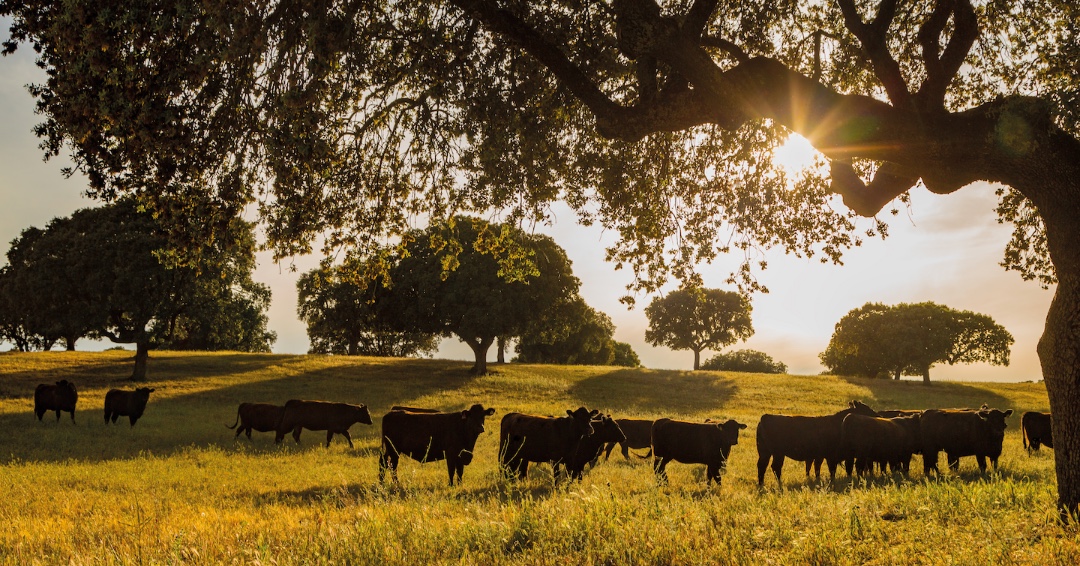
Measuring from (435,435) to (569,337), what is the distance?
213ft

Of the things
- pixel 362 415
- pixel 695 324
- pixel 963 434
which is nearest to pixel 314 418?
pixel 362 415

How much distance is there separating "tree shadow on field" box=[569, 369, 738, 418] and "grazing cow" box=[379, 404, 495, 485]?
700 inches

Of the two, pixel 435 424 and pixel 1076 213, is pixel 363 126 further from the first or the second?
pixel 1076 213

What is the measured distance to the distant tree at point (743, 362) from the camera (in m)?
96.8

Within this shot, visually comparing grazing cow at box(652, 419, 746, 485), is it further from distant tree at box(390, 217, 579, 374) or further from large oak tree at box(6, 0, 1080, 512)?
distant tree at box(390, 217, 579, 374)

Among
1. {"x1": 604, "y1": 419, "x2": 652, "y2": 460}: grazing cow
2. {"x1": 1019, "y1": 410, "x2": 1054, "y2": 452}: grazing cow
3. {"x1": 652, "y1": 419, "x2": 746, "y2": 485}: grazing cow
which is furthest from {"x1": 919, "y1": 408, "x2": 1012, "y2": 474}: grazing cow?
{"x1": 604, "y1": 419, "x2": 652, "y2": 460}: grazing cow

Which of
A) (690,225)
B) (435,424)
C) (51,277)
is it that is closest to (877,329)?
(690,225)

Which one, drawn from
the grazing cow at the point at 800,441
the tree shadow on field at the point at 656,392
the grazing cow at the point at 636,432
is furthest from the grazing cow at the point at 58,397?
the grazing cow at the point at 800,441

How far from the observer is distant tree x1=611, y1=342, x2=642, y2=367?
99.7m

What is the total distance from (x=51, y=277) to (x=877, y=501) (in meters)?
45.2

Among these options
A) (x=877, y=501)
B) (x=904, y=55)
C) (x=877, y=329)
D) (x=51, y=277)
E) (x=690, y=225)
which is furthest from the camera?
(x=877, y=329)

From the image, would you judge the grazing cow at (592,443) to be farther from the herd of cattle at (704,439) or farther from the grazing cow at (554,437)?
the grazing cow at (554,437)

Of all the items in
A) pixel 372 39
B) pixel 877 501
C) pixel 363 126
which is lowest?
pixel 877 501

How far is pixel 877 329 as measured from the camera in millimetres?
64000
